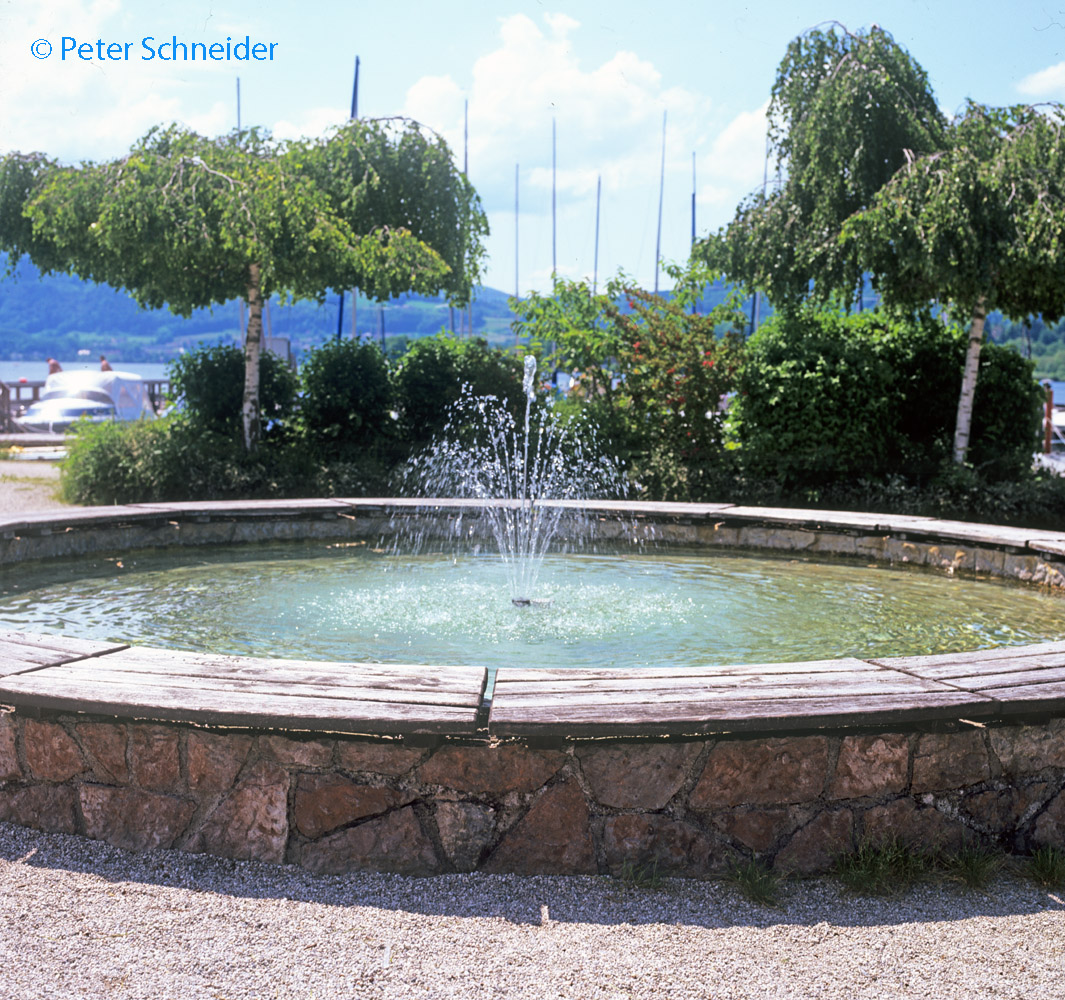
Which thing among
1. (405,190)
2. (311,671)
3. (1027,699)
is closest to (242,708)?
(311,671)

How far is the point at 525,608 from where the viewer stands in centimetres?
570

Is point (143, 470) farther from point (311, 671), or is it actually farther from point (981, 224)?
point (981, 224)

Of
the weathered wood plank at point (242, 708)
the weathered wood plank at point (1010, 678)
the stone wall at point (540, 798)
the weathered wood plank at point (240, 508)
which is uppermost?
the weathered wood plank at point (240, 508)

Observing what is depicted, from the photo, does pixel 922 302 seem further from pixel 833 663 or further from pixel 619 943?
pixel 619 943

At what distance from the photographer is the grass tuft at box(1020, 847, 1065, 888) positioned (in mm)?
2836

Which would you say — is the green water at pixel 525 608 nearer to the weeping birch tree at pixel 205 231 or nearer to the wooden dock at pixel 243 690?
the wooden dock at pixel 243 690

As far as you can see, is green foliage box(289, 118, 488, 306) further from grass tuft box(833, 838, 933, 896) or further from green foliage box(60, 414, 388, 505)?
grass tuft box(833, 838, 933, 896)

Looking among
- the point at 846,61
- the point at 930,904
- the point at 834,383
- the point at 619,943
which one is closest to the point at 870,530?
the point at 834,383

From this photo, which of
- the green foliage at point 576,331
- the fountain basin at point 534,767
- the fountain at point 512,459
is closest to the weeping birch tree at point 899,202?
the green foliage at point 576,331

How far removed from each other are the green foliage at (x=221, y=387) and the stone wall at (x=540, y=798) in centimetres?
982

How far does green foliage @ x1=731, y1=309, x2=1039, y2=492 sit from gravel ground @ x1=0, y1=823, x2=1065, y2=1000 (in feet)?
28.4

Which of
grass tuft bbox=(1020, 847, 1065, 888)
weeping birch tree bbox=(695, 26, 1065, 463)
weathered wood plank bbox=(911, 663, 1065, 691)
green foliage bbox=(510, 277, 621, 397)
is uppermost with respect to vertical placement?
weeping birch tree bbox=(695, 26, 1065, 463)

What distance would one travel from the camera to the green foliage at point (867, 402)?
1112cm

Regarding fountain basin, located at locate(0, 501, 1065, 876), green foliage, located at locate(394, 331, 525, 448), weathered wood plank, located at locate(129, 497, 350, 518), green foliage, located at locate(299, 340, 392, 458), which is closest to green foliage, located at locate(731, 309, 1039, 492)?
green foliage, located at locate(394, 331, 525, 448)
